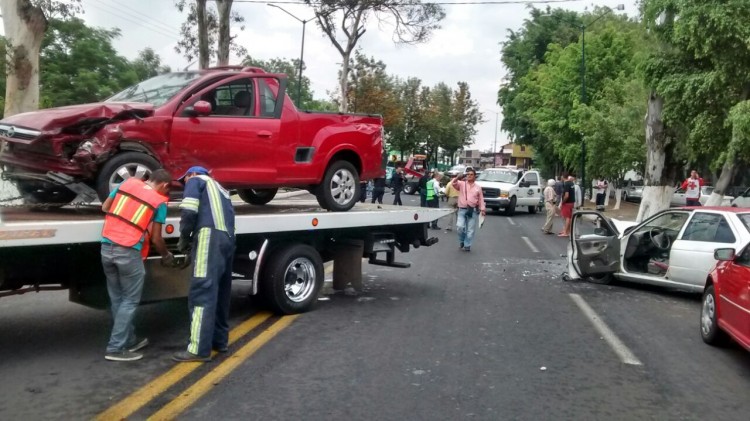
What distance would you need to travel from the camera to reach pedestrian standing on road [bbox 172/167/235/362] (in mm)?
6250

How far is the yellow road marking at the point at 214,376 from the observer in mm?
5082

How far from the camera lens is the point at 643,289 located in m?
11.3

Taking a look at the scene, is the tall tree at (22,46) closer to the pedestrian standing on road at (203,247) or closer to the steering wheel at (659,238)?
the pedestrian standing on road at (203,247)

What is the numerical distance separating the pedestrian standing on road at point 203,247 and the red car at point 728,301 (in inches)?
177

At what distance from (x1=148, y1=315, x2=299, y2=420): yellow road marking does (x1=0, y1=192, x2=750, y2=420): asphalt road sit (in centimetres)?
1

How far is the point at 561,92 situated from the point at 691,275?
34172 mm

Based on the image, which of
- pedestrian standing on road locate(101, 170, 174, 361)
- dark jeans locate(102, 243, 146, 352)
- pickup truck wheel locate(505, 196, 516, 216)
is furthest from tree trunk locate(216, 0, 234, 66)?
dark jeans locate(102, 243, 146, 352)

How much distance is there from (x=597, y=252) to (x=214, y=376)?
7.14 m

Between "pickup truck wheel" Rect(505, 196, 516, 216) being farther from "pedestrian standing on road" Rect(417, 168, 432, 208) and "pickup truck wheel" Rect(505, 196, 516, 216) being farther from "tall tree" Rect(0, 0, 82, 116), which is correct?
"tall tree" Rect(0, 0, 82, 116)

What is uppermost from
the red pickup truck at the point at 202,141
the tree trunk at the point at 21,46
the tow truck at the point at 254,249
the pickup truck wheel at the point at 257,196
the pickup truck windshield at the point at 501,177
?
the tree trunk at the point at 21,46

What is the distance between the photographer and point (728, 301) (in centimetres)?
699

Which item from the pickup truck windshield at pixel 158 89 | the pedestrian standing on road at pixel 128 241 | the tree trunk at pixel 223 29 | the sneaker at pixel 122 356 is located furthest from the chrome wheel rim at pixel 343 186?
the tree trunk at pixel 223 29

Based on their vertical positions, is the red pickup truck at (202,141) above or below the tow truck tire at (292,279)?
above

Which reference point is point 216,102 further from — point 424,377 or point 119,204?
point 424,377
